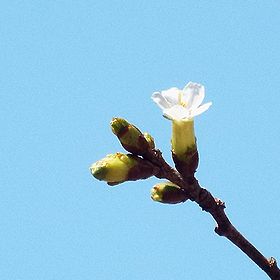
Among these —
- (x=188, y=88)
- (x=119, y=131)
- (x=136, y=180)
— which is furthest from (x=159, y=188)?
(x=188, y=88)

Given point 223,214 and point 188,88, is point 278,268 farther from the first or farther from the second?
point 188,88

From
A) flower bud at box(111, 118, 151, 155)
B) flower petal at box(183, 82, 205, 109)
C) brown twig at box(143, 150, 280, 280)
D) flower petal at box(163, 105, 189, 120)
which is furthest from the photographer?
flower petal at box(183, 82, 205, 109)

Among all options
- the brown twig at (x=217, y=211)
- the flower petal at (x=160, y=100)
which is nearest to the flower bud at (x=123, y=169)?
the brown twig at (x=217, y=211)

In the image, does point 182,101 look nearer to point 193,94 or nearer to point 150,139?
point 193,94

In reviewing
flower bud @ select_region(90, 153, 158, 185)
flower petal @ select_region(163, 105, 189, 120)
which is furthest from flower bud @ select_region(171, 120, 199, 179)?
flower bud @ select_region(90, 153, 158, 185)

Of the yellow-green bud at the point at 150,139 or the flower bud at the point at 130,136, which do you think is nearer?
the flower bud at the point at 130,136

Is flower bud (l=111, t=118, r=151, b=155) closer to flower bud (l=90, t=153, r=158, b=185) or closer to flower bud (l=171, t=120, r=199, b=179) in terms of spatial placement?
flower bud (l=90, t=153, r=158, b=185)

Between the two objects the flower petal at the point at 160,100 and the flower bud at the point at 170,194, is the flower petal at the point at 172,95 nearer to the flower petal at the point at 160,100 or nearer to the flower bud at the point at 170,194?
A: the flower petal at the point at 160,100
